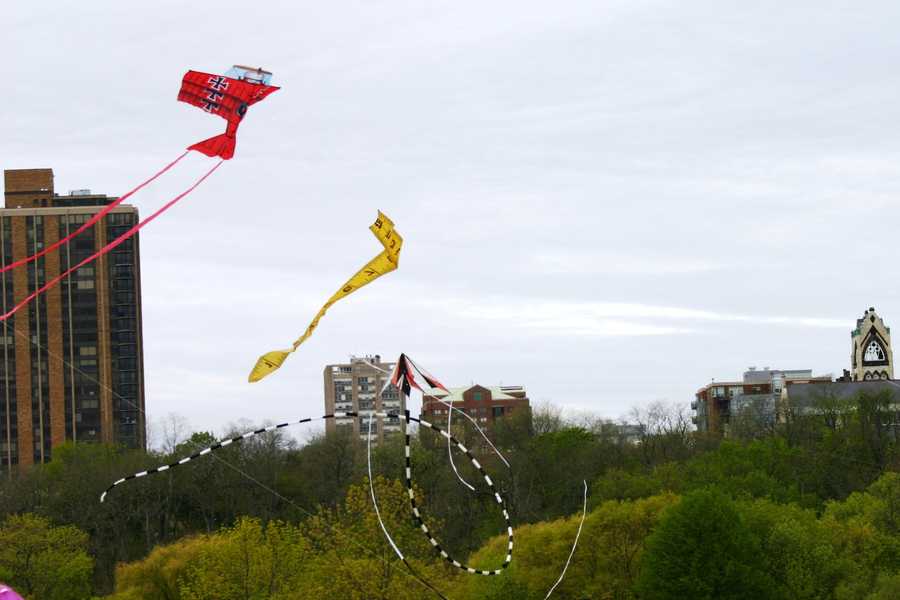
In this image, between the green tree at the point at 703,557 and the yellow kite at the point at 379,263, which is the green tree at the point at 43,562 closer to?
the green tree at the point at 703,557

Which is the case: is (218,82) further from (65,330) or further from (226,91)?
(65,330)

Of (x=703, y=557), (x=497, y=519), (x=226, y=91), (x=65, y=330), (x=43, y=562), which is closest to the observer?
(x=226, y=91)

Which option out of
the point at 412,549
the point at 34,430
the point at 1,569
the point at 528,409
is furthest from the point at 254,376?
the point at 34,430

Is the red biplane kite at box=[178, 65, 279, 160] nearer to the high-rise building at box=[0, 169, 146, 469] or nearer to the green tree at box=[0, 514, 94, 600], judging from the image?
the green tree at box=[0, 514, 94, 600]

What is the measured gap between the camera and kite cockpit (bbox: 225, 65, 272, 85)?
3369 centimetres

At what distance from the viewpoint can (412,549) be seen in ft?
257

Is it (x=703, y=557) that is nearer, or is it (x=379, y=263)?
(x=379, y=263)

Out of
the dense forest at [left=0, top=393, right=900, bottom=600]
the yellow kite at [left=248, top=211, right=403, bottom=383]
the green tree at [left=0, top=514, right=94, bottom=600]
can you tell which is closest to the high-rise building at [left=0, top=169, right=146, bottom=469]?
the dense forest at [left=0, top=393, right=900, bottom=600]

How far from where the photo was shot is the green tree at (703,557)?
7919cm

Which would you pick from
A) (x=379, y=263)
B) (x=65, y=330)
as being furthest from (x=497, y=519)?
(x=65, y=330)

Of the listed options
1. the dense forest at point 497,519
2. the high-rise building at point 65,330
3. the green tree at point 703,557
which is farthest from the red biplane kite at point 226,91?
the high-rise building at point 65,330

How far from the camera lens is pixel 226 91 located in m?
33.8

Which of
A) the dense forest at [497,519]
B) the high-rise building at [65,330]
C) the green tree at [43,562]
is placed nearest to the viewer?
the dense forest at [497,519]

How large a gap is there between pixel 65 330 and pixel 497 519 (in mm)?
89330
